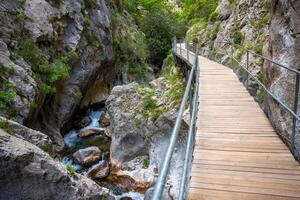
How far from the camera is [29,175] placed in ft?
19.6

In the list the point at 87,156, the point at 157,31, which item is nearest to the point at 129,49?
the point at 157,31

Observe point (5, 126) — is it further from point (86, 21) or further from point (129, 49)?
point (129, 49)

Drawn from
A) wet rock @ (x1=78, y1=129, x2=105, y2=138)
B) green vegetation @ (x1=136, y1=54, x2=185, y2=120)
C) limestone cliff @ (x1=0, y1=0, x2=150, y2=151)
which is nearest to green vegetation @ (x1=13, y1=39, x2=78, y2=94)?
limestone cliff @ (x1=0, y1=0, x2=150, y2=151)

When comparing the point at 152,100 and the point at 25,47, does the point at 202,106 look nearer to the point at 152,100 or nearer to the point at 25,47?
the point at 152,100

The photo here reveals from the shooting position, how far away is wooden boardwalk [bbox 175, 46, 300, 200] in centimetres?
383

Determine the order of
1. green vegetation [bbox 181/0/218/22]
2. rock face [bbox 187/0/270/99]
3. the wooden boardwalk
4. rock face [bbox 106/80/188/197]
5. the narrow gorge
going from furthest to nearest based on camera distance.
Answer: green vegetation [bbox 181/0/218/22] → rock face [bbox 106/80/188/197] → rock face [bbox 187/0/270/99] → the narrow gorge → the wooden boardwalk

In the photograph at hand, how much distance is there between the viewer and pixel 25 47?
506 inches

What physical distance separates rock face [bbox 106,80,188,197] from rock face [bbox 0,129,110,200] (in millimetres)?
5951

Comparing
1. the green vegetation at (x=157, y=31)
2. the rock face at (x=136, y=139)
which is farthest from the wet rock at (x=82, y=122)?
the green vegetation at (x=157, y=31)

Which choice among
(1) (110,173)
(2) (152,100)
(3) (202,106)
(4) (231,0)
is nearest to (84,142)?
(1) (110,173)

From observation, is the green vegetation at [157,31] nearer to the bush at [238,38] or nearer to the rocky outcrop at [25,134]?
the bush at [238,38]

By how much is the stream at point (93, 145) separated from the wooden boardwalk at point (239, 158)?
6365 mm

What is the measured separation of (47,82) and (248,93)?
941 centimetres

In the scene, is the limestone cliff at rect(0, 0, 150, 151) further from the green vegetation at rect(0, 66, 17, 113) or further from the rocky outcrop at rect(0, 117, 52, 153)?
the rocky outcrop at rect(0, 117, 52, 153)
